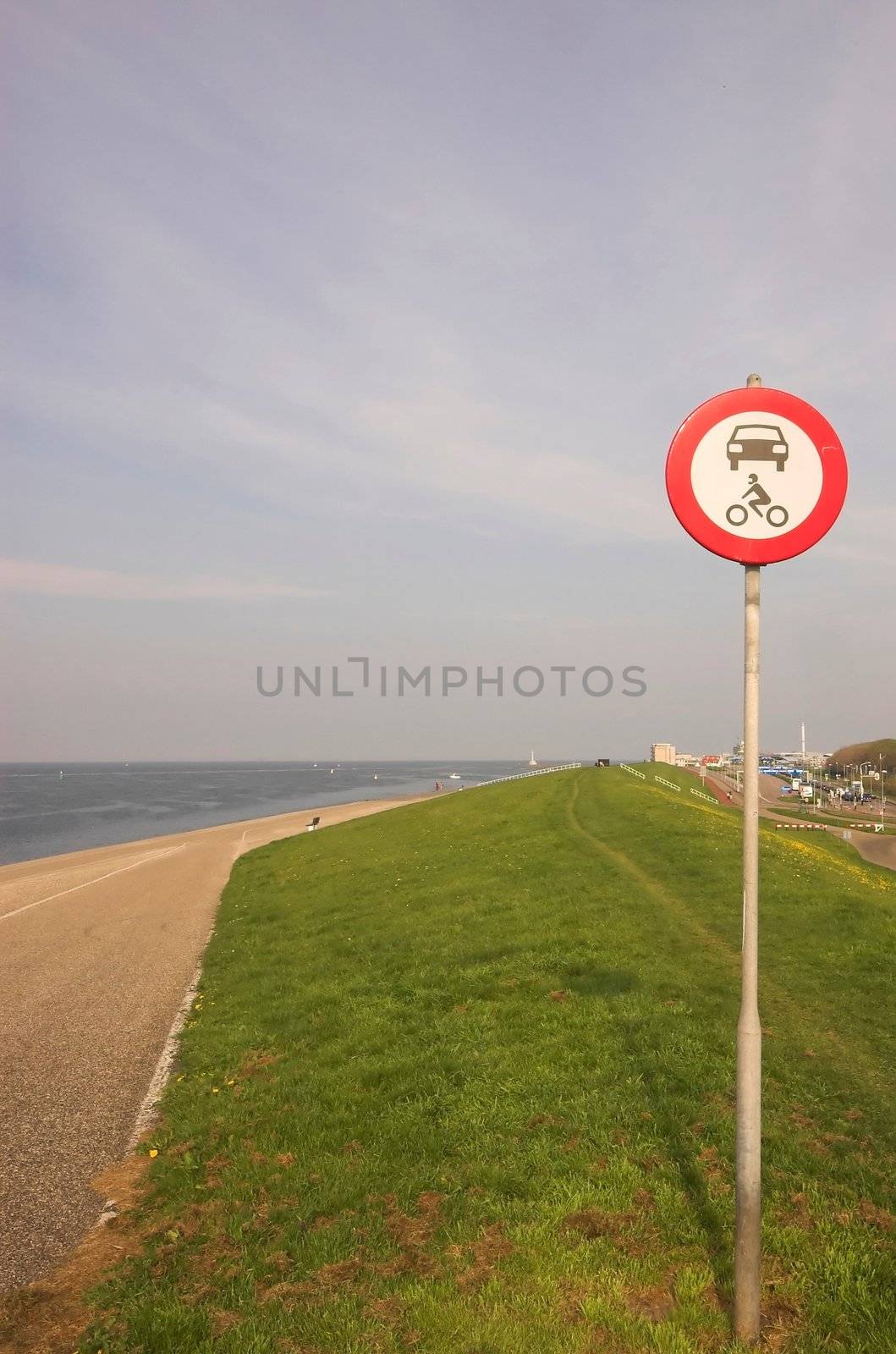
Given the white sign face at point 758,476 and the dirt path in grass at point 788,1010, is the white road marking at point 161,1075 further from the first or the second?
the white sign face at point 758,476

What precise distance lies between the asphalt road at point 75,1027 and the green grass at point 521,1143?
73cm

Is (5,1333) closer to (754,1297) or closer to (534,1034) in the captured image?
(754,1297)

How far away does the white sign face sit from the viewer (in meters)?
5.06

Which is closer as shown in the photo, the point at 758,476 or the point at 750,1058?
the point at 750,1058

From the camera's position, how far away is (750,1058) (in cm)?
479

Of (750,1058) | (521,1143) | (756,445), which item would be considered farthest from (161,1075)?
(756,445)

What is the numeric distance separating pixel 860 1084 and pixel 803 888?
958 centimetres

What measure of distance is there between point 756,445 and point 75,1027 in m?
13.7

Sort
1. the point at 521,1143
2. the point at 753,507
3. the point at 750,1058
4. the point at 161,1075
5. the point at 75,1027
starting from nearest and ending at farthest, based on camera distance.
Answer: the point at 750,1058 → the point at 753,507 → the point at 521,1143 → the point at 161,1075 → the point at 75,1027

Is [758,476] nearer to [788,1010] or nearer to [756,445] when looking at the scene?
[756,445]

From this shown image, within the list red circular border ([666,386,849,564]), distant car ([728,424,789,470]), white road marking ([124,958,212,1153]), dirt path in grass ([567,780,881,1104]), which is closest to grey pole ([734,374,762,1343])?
red circular border ([666,386,849,564])

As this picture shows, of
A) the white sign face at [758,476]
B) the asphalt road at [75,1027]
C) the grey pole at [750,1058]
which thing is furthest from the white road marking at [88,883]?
the white sign face at [758,476]

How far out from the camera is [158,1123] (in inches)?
353

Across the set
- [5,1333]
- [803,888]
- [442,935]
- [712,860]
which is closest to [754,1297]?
[5,1333]
